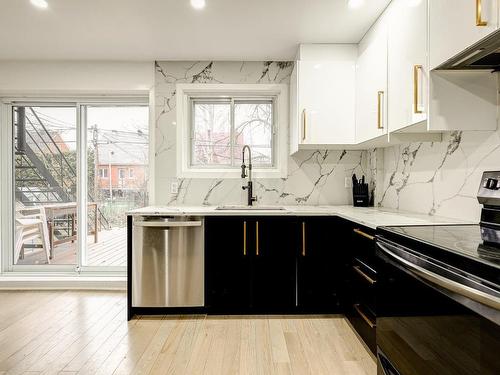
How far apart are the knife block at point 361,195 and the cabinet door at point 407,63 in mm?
1080

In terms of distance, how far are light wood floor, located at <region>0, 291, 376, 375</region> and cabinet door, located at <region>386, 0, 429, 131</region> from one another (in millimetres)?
1520

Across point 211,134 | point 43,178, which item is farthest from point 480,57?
point 43,178

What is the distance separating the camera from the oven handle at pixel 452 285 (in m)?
0.85

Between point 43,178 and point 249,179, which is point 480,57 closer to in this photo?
point 249,179

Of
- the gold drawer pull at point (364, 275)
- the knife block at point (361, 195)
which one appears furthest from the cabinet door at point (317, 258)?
the knife block at point (361, 195)

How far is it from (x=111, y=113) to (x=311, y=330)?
3048 millimetres

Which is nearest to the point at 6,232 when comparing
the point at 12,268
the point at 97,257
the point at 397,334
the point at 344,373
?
the point at 12,268

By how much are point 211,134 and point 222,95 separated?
425 mm

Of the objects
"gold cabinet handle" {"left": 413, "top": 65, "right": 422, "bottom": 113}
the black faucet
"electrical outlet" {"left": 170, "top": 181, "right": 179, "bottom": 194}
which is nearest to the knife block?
the black faucet

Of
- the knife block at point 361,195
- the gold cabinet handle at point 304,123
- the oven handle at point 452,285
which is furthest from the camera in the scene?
the knife block at point 361,195

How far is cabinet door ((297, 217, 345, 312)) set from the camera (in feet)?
8.74

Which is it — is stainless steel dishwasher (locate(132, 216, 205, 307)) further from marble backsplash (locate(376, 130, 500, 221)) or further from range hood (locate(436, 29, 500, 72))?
range hood (locate(436, 29, 500, 72))

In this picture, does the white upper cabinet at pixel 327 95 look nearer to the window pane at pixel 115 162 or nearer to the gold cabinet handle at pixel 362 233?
the gold cabinet handle at pixel 362 233

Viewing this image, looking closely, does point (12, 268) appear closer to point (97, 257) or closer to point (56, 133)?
point (97, 257)
